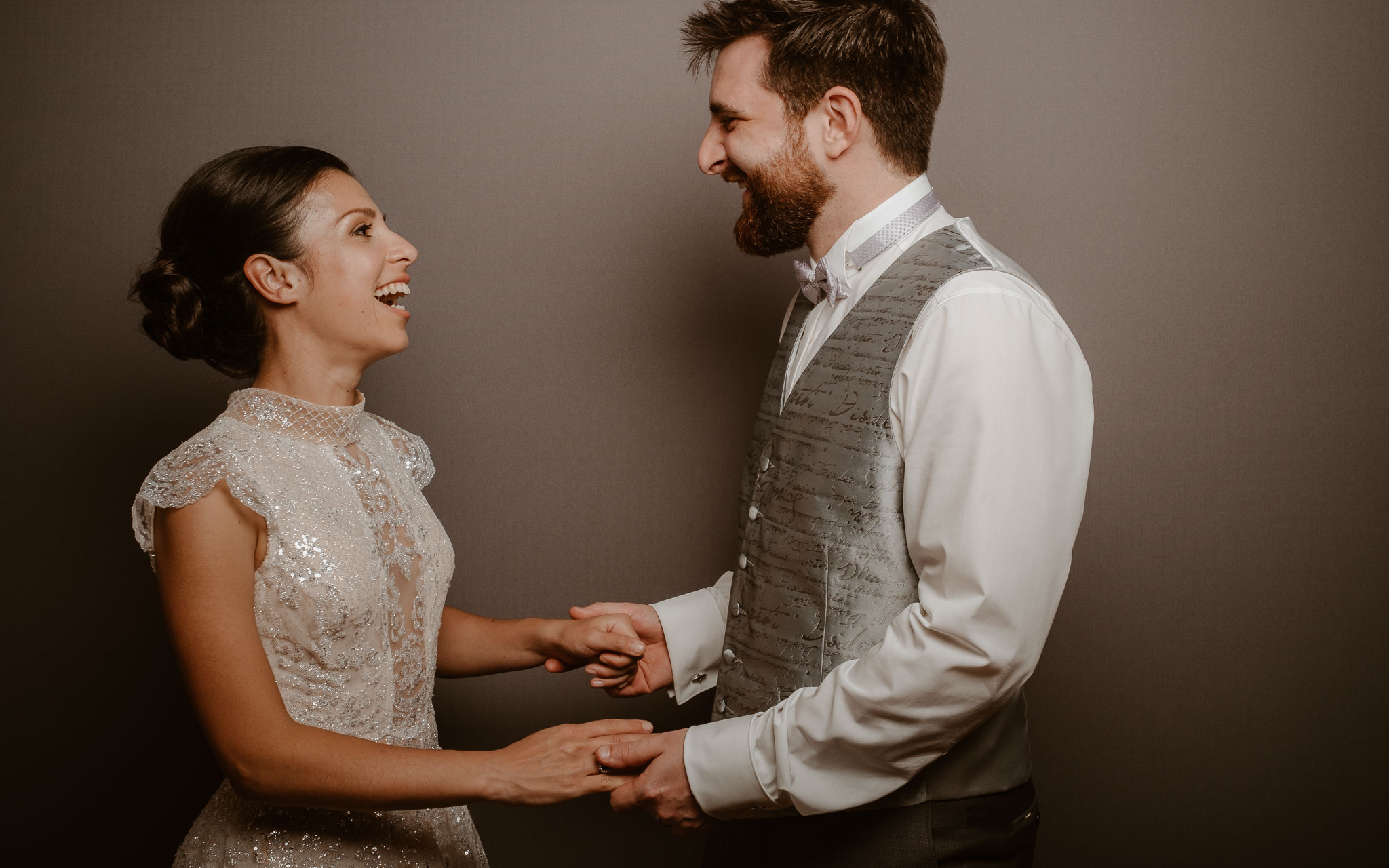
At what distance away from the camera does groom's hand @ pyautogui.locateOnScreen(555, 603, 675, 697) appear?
1.98m

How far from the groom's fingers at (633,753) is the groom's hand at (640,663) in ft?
1.30

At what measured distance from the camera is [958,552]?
1319 mm

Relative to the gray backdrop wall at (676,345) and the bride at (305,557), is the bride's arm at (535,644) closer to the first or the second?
the bride at (305,557)

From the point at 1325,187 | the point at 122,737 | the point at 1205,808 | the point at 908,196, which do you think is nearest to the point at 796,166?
Answer: the point at 908,196

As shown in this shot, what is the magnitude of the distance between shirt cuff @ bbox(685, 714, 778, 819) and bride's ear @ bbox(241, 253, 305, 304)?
3.34ft

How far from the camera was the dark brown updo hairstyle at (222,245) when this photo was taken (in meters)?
1.65

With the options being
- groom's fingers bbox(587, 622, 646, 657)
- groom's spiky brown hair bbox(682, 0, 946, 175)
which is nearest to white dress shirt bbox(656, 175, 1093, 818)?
groom's spiky brown hair bbox(682, 0, 946, 175)

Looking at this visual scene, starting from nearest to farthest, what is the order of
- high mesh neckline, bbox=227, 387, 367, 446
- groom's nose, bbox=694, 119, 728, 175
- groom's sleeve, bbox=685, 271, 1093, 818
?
groom's sleeve, bbox=685, 271, 1093, 818
high mesh neckline, bbox=227, 387, 367, 446
groom's nose, bbox=694, 119, 728, 175

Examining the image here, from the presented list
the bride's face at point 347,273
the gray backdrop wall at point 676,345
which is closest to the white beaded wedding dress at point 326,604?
the bride's face at point 347,273

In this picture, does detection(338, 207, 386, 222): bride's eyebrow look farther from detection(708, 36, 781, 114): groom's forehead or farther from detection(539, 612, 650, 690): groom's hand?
detection(539, 612, 650, 690): groom's hand

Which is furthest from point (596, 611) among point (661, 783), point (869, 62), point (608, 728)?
point (869, 62)

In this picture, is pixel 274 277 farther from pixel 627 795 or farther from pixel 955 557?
pixel 955 557

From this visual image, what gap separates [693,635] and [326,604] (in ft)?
2.52

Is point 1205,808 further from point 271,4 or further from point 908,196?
point 271,4
